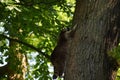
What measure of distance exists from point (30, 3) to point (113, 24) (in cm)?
306

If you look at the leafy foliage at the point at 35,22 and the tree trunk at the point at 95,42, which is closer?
the tree trunk at the point at 95,42

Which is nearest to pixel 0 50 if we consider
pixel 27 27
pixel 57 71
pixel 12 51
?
pixel 12 51

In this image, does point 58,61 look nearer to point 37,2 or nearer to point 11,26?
point 11,26

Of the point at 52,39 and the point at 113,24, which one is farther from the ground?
the point at 113,24

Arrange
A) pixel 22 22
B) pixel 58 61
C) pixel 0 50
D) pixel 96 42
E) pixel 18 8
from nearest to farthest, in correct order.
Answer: pixel 96 42 → pixel 58 61 → pixel 18 8 → pixel 22 22 → pixel 0 50

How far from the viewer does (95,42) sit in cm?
371

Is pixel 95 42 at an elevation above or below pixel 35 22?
above

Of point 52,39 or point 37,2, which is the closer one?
point 37,2

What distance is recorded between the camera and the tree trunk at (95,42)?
3627 mm

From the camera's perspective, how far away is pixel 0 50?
277 inches

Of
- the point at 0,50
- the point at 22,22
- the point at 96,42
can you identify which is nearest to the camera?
the point at 96,42

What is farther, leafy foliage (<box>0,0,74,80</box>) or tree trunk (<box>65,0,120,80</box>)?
leafy foliage (<box>0,0,74,80</box>)

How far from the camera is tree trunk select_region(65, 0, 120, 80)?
363cm

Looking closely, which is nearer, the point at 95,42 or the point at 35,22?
the point at 95,42
